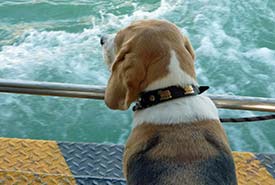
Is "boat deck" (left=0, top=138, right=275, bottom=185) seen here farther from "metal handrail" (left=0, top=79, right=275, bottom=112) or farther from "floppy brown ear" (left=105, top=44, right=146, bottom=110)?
"floppy brown ear" (left=105, top=44, right=146, bottom=110)

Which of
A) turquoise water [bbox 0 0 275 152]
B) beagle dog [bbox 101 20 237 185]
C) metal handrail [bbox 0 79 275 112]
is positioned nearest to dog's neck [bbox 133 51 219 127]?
beagle dog [bbox 101 20 237 185]

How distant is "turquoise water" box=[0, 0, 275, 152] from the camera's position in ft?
13.4

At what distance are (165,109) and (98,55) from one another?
3.67 m

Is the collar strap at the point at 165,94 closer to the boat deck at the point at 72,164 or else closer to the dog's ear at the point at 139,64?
the dog's ear at the point at 139,64

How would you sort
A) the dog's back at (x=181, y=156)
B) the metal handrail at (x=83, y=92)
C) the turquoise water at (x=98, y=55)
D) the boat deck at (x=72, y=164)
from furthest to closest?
the turquoise water at (x=98, y=55) → the boat deck at (x=72, y=164) → the metal handrail at (x=83, y=92) → the dog's back at (x=181, y=156)

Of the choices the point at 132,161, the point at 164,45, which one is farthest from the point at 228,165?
the point at 164,45

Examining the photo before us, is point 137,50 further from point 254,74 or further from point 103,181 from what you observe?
point 254,74

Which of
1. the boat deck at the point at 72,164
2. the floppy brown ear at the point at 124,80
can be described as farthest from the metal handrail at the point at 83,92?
the boat deck at the point at 72,164

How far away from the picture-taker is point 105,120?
4.15m

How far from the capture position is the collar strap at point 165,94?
1458 millimetres

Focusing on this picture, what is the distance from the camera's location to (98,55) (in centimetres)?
507

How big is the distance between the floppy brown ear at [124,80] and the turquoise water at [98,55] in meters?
2.39

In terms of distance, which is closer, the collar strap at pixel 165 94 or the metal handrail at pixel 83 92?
the collar strap at pixel 165 94

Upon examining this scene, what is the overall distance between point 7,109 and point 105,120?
94 centimetres
